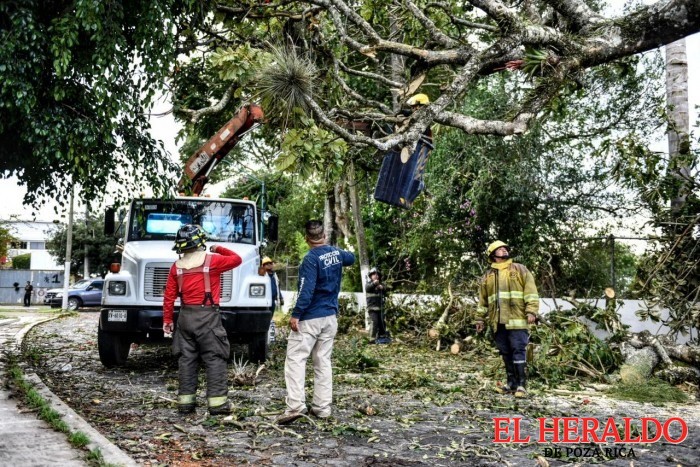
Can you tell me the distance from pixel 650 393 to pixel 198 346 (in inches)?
217

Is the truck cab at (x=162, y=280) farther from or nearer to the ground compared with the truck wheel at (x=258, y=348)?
farther from the ground

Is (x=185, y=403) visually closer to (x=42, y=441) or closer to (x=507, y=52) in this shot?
(x=42, y=441)

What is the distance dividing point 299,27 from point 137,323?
5.34m

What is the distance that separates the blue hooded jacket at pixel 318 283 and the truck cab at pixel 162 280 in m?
2.55

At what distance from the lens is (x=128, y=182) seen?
886cm

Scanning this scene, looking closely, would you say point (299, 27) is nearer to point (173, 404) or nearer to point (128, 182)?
point (128, 182)

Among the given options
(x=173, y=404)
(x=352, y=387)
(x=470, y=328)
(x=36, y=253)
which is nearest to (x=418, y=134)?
(x=352, y=387)

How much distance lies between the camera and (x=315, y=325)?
260 inches

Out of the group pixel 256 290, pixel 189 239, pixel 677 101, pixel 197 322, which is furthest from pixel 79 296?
pixel 677 101

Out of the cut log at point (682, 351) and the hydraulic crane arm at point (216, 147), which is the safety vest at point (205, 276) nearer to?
the hydraulic crane arm at point (216, 147)

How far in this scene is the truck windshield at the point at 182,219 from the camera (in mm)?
10234

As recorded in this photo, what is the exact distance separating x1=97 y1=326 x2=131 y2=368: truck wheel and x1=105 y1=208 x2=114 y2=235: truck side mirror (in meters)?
1.58

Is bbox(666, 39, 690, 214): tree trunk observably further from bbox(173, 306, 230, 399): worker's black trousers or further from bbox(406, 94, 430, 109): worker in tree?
bbox(173, 306, 230, 399): worker's black trousers

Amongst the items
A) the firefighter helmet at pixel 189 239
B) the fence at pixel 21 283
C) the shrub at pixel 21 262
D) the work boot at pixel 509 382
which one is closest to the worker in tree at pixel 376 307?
the work boot at pixel 509 382
